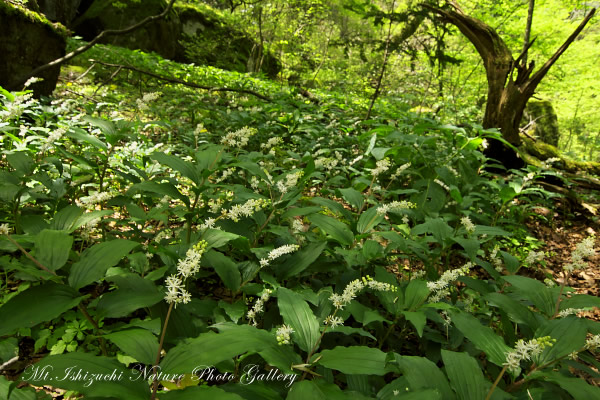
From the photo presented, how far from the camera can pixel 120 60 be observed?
715 cm

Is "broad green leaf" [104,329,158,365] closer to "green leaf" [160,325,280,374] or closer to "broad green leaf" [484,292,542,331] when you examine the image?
"green leaf" [160,325,280,374]

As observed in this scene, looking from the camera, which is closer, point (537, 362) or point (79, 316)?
point (537, 362)

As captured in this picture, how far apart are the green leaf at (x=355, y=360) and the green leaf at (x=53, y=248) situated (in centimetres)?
114

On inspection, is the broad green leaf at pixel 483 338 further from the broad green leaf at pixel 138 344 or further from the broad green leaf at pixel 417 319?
the broad green leaf at pixel 138 344

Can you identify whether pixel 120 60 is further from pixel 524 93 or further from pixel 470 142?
pixel 524 93

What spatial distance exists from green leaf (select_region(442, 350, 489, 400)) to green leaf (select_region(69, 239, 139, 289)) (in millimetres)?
1358

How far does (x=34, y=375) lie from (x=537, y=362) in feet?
6.50

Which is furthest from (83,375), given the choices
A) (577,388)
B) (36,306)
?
(577,388)

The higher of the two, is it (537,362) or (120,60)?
(120,60)

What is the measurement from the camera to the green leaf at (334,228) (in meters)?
1.98

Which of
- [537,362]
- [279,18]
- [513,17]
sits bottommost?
[537,362]

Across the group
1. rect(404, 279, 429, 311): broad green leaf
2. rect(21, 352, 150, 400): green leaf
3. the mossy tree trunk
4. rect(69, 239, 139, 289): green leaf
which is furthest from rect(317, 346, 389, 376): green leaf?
the mossy tree trunk

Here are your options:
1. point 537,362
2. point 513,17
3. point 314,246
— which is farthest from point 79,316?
point 513,17

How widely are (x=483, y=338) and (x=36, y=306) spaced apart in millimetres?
1827
